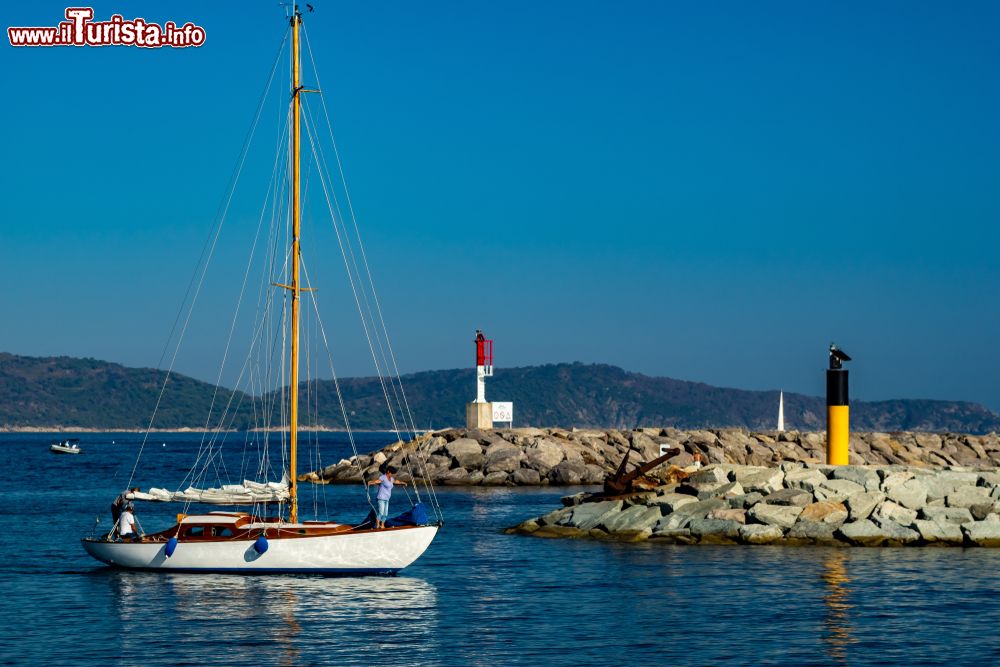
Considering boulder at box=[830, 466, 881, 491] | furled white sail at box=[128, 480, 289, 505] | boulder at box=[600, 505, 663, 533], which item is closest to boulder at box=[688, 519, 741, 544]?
boulder at box=[600, 505, 663, 533]

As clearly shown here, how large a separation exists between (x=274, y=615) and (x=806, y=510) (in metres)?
17.6

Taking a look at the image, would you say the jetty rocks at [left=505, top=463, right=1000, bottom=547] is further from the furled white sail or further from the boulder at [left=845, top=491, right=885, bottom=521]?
the furled white sail

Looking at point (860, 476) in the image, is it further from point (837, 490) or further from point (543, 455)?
point (543, 455)

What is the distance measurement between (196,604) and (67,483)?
190 ft

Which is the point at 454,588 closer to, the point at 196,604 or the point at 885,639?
the point at 196,604

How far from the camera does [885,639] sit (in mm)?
22312

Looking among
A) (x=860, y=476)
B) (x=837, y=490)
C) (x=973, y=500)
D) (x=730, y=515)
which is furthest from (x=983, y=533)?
(x=730, y=515)

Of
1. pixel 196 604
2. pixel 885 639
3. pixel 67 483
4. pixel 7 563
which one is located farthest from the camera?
pixel 67 483

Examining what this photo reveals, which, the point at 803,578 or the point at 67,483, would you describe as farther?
the point at 67,483

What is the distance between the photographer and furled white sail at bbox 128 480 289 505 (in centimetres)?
3144

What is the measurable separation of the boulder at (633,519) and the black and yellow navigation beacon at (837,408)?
6.41m

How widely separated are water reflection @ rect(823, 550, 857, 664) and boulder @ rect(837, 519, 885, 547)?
159 centimetres

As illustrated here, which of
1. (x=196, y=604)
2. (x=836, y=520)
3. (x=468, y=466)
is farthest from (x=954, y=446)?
(x=196, y=604)

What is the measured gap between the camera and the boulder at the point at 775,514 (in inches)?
1444
